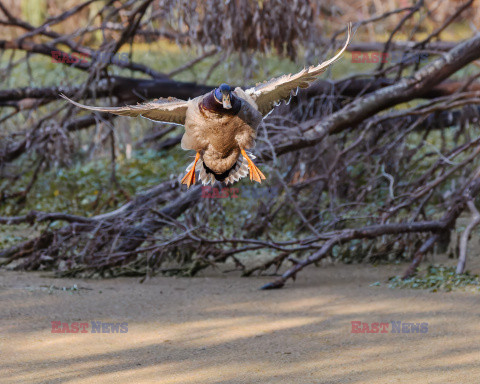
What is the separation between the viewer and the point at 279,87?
121 inches

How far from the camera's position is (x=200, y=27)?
7762 mm

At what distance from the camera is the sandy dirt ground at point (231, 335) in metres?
4.20

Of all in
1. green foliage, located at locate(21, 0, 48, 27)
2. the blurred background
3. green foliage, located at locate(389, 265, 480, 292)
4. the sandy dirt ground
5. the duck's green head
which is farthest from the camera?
green foliage, located at locate(21, 0, 48, 27)

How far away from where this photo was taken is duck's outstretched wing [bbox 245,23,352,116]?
283cm

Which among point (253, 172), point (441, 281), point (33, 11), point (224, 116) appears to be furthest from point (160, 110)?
point (33, 11)

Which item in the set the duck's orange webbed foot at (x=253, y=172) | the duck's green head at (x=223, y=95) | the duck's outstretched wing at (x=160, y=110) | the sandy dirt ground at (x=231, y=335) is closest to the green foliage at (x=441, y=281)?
the sandy dirt ground at (x=231, y=335)

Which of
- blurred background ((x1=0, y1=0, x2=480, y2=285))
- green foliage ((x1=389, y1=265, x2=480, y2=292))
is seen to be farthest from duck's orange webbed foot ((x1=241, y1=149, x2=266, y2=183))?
green foliage ((x1=389, y1=265, x2=480, y2=292))

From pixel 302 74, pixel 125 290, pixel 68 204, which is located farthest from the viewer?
pixel 68 204

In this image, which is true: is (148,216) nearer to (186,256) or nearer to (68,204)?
(186,256)

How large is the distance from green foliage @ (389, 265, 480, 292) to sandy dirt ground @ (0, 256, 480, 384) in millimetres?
155

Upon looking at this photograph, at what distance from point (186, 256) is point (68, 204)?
3.37 meters

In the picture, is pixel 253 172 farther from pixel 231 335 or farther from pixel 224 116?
pixel 231 335

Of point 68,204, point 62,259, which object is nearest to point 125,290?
point 62,259

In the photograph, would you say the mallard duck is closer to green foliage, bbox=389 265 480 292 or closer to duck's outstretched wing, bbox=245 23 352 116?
duck's outstretched wing, bbox=245 23 352 116
